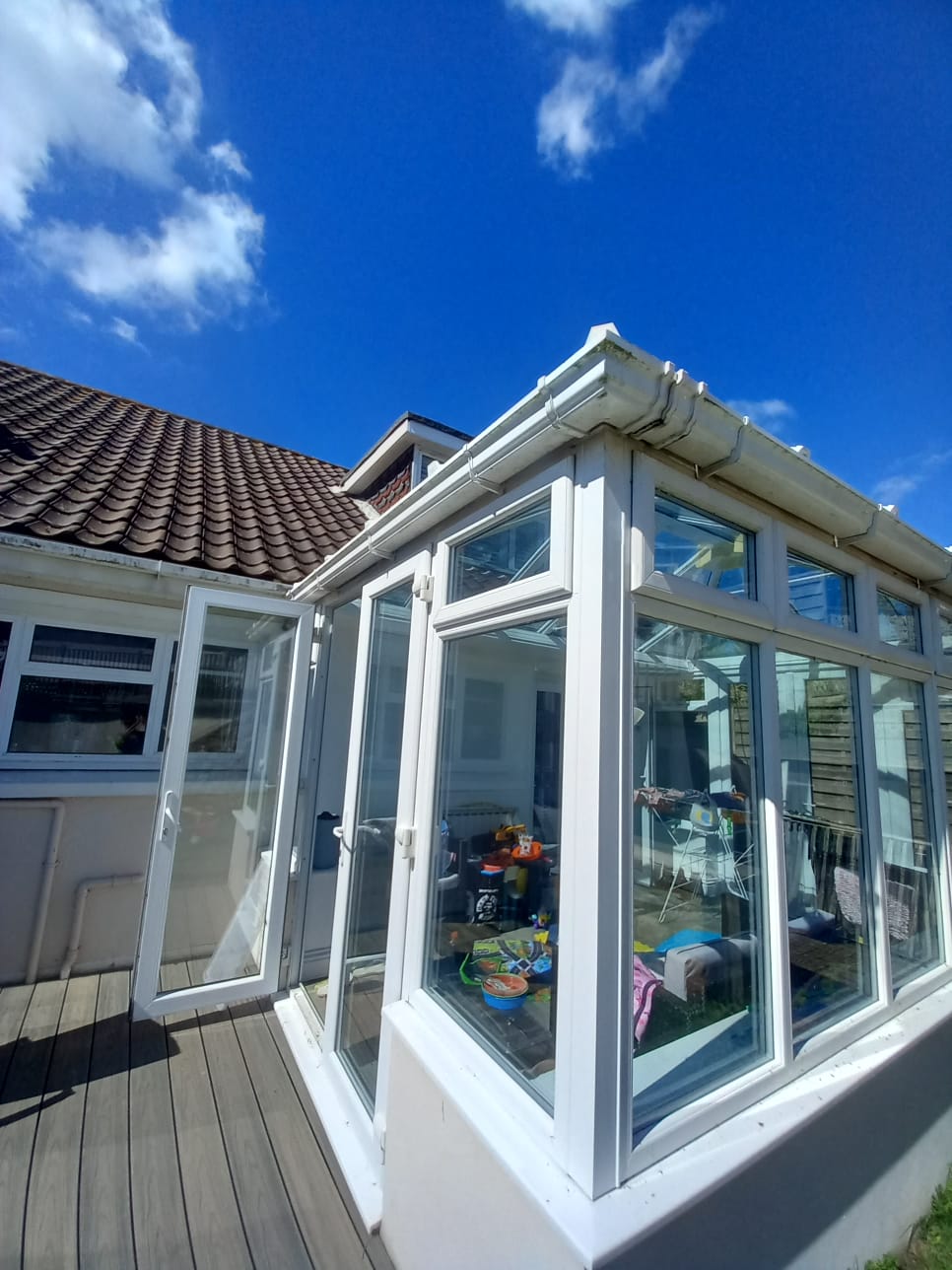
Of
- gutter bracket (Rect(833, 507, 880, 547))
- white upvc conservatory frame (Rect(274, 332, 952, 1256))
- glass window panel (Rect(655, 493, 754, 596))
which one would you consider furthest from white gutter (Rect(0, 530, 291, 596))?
gutter bracket (Rect(833, 507, 880, 547))

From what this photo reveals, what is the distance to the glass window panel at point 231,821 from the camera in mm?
2865

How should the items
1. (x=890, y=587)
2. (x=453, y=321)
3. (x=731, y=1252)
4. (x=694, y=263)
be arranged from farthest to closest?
(x=453, y=321), (x=694, y=263), (x=890, y=587), (x=731, y=1252)

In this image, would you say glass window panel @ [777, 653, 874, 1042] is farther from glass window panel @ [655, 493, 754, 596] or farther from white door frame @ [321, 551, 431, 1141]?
white door frame @ [321, 551, 431, 1141]

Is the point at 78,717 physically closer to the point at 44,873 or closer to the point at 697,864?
the point at 44,873

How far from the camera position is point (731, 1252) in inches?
46.4

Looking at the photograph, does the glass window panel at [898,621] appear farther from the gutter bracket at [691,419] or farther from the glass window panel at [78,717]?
the glass window panel at [78,717]

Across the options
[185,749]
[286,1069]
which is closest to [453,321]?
[185,749]

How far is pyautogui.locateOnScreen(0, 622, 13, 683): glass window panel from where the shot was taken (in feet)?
10.1

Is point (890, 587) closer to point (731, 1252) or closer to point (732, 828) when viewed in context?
point (732, 828)

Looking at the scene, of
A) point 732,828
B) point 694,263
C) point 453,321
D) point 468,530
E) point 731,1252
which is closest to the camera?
point 731,1252

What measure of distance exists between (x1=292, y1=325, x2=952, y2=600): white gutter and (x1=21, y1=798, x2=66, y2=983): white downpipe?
277 cm

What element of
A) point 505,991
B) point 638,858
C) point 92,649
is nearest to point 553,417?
point 638,858

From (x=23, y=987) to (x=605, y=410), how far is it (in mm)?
4320

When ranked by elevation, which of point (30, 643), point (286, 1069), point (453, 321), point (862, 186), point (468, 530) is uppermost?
point (453, 321)
